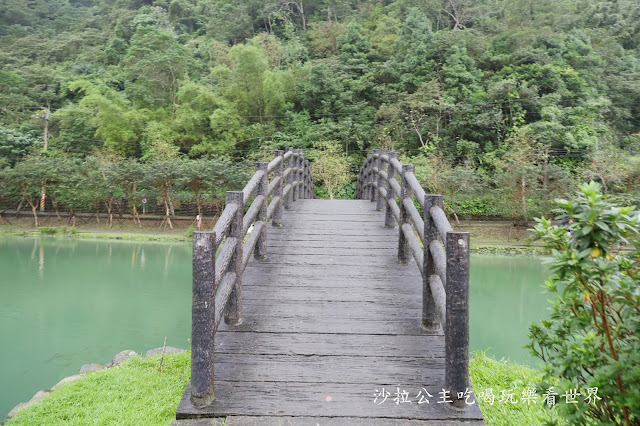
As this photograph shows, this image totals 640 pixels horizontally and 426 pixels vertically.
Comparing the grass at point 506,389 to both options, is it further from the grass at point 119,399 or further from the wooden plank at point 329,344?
the grass at point 119,399

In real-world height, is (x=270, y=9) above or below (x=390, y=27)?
above

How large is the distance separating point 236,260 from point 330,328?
62 cm

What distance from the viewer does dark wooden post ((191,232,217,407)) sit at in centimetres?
179

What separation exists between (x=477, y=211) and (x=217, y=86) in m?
14.5

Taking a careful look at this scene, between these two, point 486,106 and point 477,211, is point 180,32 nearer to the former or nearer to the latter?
point 486,106

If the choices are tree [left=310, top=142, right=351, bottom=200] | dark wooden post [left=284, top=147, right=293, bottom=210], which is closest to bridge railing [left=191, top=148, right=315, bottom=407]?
dark wooden post [left=284, top=147, right=293, bottom=210]

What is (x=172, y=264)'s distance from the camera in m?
11.8

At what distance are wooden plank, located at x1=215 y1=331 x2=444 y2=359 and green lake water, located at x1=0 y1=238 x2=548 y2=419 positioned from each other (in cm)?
93

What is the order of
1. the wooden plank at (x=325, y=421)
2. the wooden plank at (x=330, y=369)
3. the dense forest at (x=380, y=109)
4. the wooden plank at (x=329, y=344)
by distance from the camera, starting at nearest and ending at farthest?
1. the wooden plank at (x=325, y=421)
2. the wooden plank at (x=330, y=369)
3. the wooden plank at (x=329, y=344)
4. the dense forest at (x=380, y=109)

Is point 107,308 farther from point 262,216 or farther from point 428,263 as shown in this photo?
point 428,263

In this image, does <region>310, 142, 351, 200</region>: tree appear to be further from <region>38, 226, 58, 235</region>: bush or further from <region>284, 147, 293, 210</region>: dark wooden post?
<region>284, 147, 293, 210</region>: dark wooden post

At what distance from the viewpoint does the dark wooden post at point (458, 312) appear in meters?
1.75

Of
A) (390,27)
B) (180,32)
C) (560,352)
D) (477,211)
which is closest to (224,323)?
(560,352)

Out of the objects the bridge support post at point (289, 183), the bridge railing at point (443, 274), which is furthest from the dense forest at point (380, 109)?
the bridge railing at point (443, 274)
